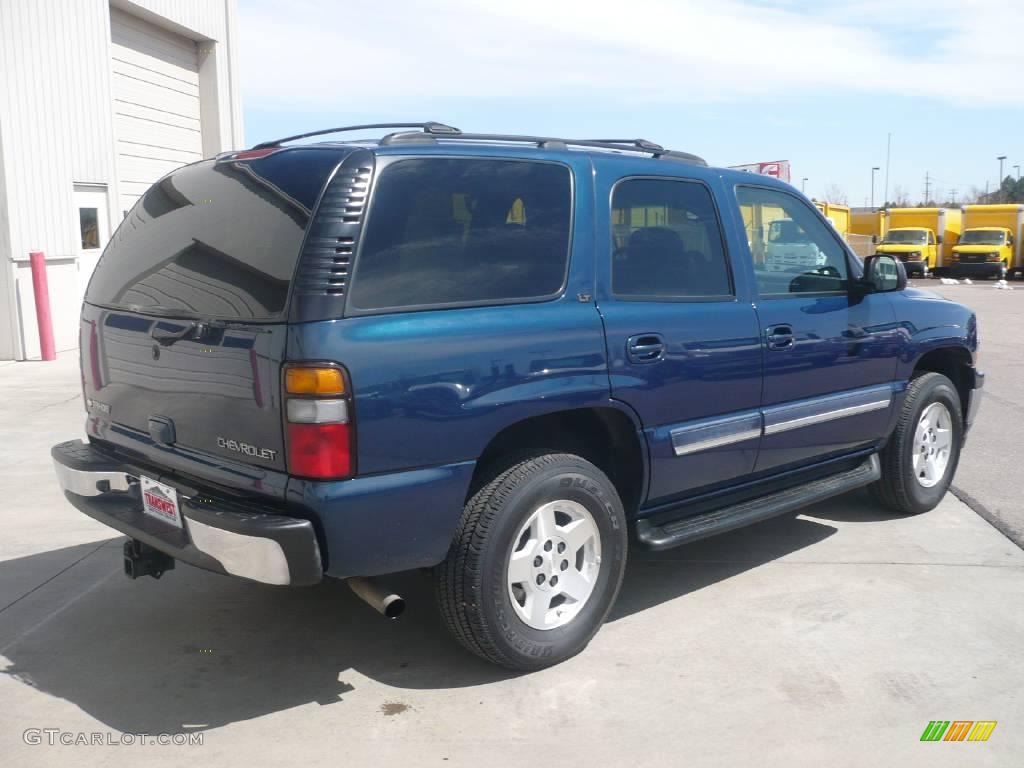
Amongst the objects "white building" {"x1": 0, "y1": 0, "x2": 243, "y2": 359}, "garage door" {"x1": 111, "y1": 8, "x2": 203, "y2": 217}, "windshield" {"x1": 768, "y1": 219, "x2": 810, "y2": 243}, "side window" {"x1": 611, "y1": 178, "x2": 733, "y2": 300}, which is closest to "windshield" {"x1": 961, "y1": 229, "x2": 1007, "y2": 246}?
"garage door" {"x1": 111, "y1": 8, "x2": 203, "y2": 217}

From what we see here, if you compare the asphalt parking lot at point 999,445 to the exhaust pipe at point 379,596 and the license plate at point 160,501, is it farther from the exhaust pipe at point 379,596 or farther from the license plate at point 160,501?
the license plate at point 160,501

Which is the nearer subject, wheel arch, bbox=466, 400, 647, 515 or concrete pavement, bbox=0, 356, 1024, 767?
concrete pavement, bbox=0, 356, 1024, 767

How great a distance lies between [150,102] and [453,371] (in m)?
13.9

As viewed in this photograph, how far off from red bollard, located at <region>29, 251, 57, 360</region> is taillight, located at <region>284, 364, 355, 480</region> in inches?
388

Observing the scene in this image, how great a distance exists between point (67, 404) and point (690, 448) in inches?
270

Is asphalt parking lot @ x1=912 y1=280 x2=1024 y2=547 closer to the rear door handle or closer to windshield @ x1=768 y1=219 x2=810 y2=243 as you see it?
windshield @ x1=768 y1=219 x2=810 y2=243

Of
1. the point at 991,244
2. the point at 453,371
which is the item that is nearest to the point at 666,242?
the point at 453,371

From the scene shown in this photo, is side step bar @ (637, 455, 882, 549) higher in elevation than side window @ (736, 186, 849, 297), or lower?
lower

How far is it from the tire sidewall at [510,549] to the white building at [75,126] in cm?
997

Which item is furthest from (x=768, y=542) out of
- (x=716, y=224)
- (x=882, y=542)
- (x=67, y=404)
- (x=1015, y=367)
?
(x=1015, y=367)

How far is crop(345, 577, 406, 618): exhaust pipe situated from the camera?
135 inches

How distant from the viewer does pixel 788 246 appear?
16.5 feet

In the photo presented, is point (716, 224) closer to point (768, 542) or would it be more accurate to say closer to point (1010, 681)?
point (768, 542)

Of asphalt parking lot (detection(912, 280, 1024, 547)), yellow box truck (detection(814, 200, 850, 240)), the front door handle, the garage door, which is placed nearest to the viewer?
the front door handle
